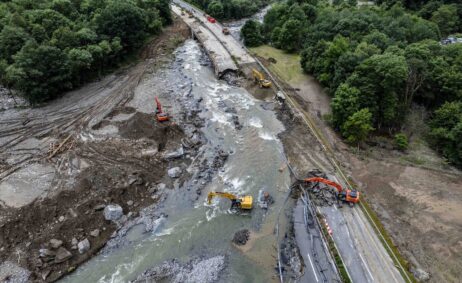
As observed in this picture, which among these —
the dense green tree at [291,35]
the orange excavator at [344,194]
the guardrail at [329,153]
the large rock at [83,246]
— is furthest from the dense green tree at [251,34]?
the large rock at [83,246]

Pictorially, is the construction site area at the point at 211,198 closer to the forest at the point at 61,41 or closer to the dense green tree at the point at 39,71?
the dense green tree at the point at 39,71

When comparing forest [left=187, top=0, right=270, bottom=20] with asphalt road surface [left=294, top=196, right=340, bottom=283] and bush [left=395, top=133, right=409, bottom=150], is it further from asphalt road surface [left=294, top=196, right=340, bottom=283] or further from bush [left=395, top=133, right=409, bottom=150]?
asphalt road surface [left=294, top=196, right=340, bottom=283]

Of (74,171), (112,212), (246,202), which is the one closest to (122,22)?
(74,171)

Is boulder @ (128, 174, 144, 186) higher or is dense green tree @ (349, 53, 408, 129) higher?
dense green tree @ (349, 53, 408, 129)

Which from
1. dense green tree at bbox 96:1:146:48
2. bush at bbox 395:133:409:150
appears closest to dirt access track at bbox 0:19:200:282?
dense green tree at bbox 96:1:146:48

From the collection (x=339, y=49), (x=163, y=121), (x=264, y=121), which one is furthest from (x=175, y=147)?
(x=339, y=49)

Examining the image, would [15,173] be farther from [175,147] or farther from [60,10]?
[60,10]
